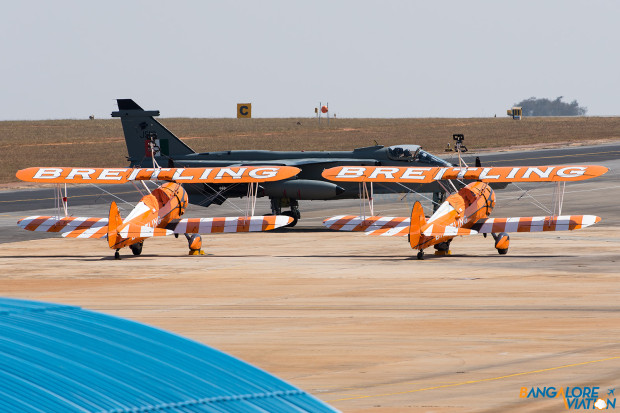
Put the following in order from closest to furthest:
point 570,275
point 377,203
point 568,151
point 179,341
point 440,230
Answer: point 179,341
point 570,275
point 440,230
point 377,203
point 568,151

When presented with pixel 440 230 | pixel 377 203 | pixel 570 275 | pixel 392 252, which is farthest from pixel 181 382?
pixel 377 203

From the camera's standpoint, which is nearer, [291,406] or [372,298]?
[291,406]

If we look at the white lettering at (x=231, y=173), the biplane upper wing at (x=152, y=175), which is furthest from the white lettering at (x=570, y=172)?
the white lettering at (x=231, y=173)

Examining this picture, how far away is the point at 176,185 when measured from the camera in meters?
36.6

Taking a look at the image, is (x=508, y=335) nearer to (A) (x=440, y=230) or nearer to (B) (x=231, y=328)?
(B) (x=231, y=328)

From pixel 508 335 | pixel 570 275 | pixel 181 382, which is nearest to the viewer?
pixel 181 382

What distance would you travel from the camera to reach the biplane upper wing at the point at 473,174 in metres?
34.3

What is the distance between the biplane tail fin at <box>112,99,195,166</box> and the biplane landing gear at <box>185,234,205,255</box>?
1226 cm

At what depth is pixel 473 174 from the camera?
35438 mm

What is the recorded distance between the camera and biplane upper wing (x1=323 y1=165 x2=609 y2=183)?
3434 centimetres

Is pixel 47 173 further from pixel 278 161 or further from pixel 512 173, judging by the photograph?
pixel 512 173

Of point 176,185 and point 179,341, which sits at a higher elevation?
point 179,341

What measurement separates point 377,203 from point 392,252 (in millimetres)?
19924

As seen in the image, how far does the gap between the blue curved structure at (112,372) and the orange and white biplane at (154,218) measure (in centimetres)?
2368
